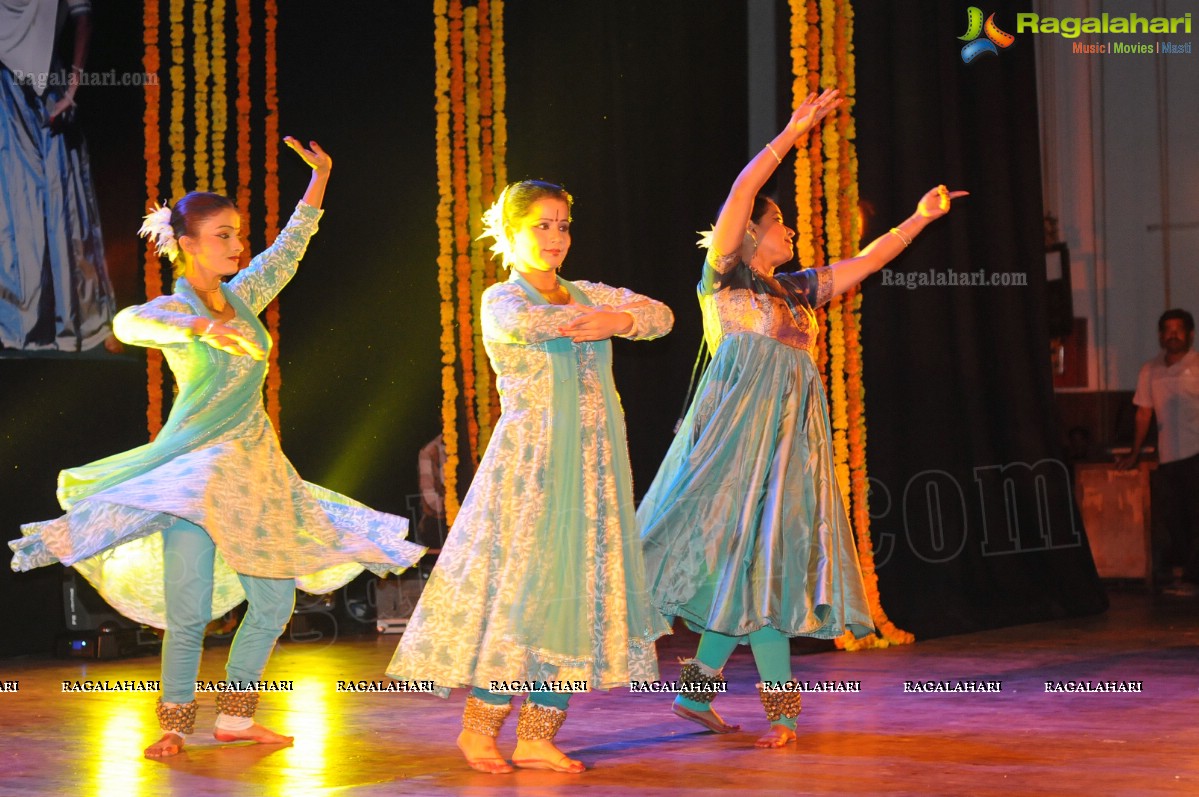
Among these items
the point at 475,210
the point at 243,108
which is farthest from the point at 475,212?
the point at 243,108

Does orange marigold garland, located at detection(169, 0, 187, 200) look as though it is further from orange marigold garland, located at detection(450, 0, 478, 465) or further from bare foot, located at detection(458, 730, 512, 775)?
bare foot, located at detection(458, 730, 512, 775)

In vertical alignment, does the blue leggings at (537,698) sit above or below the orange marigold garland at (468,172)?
below

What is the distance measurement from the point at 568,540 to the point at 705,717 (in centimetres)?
72

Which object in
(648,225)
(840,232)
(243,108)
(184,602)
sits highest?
(243,108)

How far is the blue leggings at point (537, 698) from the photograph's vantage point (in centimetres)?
335

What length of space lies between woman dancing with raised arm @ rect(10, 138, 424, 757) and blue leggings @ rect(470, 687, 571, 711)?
23.3 inches

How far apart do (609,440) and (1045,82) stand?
5685mm

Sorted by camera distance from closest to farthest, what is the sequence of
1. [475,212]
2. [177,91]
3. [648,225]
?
[177,91]
[475,212]
[648,225]

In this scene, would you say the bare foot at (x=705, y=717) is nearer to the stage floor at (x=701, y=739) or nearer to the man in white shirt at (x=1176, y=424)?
the stage floor at (x=701, y=739)

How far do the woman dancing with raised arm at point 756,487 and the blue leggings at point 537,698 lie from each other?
482 mm

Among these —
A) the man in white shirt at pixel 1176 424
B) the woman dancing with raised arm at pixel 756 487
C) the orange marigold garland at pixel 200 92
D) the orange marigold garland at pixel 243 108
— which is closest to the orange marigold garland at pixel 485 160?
the orange marigold garland at pixel 243 108

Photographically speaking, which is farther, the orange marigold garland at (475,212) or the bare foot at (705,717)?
the orange marigold garland at (475,212)

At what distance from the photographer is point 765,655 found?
3693mm

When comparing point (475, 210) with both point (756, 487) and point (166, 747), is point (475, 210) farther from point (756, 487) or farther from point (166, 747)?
point (166, 747)
